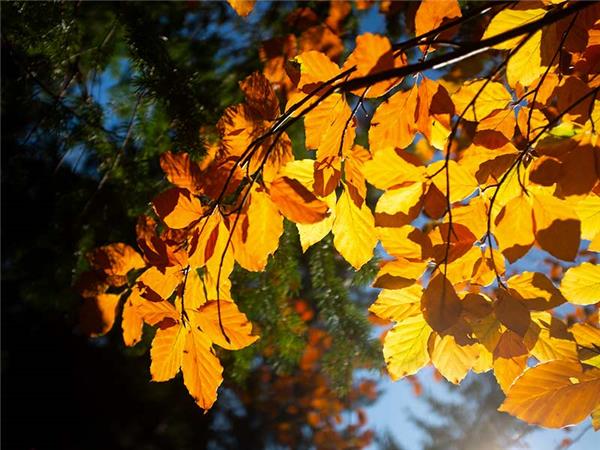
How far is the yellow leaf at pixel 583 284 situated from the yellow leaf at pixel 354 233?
23 centimetres

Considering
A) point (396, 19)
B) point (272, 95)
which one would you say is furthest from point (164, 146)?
point (396, 19)

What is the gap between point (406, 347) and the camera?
0.57 m

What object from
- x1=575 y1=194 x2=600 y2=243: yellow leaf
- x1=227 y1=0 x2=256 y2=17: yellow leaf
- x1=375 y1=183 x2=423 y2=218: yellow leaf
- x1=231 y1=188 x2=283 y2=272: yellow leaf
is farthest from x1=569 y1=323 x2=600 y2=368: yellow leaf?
x1=227 y1=0 x2=256 y2=17: yellow leaf

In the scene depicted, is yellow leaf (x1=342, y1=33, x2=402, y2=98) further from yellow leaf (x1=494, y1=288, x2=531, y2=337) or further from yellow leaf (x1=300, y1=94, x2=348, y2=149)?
yellow leaf (x1=494, y1=288, x2=531, y2=337)

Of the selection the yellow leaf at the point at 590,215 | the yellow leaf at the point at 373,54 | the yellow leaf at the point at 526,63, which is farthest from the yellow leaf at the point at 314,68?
the yellow leaf at the point at 590,215

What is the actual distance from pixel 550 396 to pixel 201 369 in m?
0.39

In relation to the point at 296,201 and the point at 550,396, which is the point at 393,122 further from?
the point at 550,396

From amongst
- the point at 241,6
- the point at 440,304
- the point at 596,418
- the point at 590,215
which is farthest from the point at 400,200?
the point at 241,6

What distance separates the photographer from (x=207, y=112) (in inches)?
36.2

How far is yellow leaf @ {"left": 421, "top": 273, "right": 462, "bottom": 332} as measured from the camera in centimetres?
45

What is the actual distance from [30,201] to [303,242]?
133cm

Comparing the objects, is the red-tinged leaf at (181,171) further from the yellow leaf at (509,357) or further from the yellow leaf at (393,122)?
the yellow leaf at (509,357)

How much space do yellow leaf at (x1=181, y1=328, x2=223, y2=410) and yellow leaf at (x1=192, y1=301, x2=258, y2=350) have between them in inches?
1.1

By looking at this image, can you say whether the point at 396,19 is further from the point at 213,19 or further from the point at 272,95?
the point at 272,95
